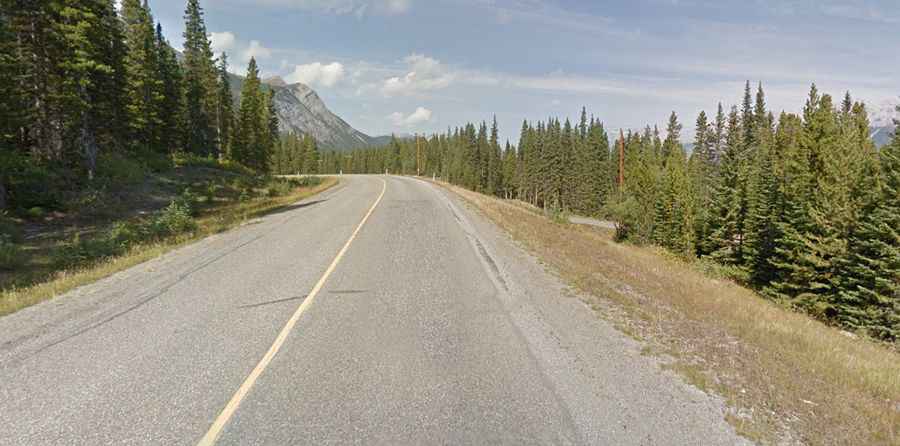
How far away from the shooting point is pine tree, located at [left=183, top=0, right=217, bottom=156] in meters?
50.6

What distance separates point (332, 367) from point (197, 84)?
56.2 meters

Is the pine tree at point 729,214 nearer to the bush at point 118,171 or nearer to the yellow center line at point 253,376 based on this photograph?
the yellow center line at point 253,376

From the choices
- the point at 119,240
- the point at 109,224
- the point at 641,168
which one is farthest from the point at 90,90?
the point at 641,168

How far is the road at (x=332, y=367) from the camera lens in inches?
163

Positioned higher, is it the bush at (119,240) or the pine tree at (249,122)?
the pine tree at (249,122)

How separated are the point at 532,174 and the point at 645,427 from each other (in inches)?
4056

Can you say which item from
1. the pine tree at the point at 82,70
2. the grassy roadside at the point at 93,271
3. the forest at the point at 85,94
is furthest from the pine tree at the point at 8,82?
the grassy roadside at the point at 93,271

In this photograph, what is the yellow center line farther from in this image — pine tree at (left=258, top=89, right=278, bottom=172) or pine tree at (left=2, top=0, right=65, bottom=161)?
pine tree at (left=258, top=89, right=278, bottom=172)

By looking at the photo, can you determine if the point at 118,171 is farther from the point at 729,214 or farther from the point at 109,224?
the point at 729,214

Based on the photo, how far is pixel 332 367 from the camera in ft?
17.7

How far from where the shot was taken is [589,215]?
86.6 metres

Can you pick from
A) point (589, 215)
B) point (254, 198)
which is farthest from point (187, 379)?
point (589, 215)

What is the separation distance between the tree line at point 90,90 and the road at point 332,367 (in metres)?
17.8

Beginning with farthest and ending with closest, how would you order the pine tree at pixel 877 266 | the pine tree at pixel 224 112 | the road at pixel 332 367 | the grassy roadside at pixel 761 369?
the pine tree at pixel 224 112 → the pine tree at pixel 877 266 → the grassy roadside at pixel 761 369 → the road at pixel 332 367
